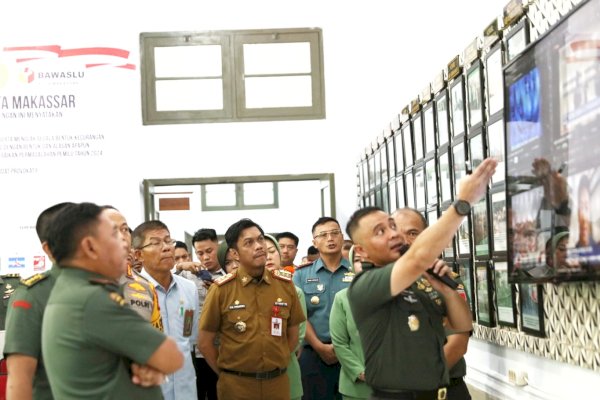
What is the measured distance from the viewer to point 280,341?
13.1 ft

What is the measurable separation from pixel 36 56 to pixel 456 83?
4239 mm

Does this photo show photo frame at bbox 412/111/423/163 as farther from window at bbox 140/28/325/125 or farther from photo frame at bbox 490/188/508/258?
window at bbox 140/28/325/125

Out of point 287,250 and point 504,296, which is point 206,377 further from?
point 504,296

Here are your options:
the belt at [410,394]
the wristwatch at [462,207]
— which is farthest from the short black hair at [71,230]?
the belt at [410,394]

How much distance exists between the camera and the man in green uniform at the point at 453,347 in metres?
3.32

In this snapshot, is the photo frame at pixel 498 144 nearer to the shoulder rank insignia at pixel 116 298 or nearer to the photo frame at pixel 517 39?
the photo frame at pixel 517 39

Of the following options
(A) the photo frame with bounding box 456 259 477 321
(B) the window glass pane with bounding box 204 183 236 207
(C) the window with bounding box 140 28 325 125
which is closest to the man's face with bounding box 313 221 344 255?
(A) the photo frame with bounding box 456 259 477 321

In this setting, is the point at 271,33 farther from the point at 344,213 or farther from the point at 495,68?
the point at 495,68

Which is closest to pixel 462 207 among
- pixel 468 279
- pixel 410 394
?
pixel 410 394

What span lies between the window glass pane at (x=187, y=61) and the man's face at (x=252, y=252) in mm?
4585

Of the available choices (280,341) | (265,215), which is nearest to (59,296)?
(280,341)

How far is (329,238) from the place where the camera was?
5.09 meters

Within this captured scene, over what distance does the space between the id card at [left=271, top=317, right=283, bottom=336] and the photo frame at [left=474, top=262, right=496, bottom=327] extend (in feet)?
3.18

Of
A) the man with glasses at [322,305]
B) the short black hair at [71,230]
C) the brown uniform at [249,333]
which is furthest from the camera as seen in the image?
the man with glasses at [322,305]
